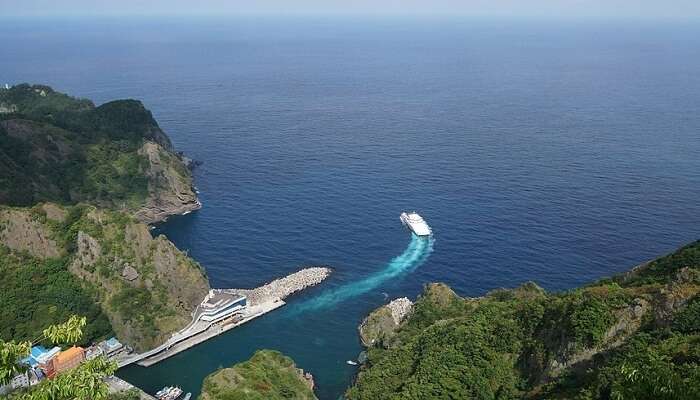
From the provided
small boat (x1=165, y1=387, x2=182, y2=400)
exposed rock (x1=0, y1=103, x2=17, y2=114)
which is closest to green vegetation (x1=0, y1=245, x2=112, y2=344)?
small boat (x1=165, y1=387, x2=182, y2=400)

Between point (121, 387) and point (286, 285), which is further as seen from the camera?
point (286, 285)

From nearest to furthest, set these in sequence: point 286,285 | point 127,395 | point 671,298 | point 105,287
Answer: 1. point 671,298
2. point 127,395
3. point 105,287
4. point 286,285

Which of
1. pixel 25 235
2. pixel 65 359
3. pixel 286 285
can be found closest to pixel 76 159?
pixel 25 235

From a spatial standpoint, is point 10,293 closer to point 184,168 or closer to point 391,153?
point 184,168

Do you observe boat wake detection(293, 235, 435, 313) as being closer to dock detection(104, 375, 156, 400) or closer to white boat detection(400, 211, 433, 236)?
white boat detection(400, 211, 433, 236)

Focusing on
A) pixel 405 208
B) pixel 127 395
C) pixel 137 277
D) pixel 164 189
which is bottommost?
pixel 127 395

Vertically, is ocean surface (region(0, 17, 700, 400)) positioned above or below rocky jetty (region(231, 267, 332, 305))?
above

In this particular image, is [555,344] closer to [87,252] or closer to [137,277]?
[137,277]
